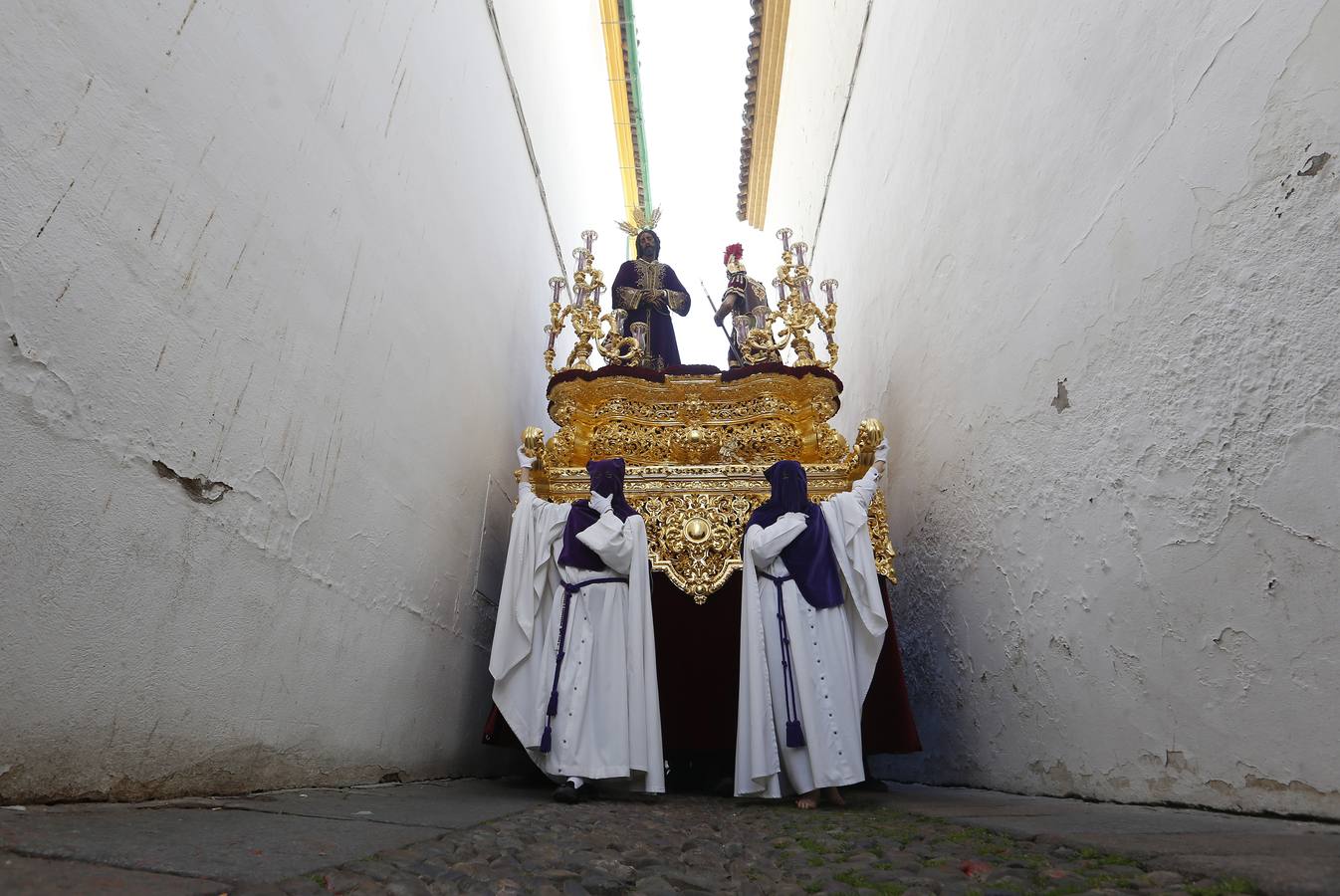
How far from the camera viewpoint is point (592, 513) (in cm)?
284

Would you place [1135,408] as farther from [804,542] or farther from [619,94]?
[619,94]

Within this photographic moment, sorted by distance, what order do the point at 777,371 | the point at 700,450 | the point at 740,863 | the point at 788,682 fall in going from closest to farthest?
the point at 740,863, the point at 788,682, the point at 700,450, the point at 777,371

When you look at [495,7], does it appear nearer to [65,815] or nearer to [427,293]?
[427,293]

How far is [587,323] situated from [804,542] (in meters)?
1.76

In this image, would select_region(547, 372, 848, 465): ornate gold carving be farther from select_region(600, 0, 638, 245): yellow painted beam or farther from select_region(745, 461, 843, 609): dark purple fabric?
select_region(600, 0, 638, 245): yellow painted beam

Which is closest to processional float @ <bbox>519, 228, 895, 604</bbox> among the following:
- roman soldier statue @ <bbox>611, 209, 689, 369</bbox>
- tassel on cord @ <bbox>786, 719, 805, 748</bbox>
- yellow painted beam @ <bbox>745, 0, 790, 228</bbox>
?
roman soldier statue @ <bbox>611, 209, 689, 369</bbox>

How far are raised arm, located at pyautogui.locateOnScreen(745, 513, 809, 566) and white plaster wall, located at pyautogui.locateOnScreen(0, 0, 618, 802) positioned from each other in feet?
3.79

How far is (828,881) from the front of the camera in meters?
1.15

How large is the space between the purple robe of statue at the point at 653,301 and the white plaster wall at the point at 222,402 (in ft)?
4.91

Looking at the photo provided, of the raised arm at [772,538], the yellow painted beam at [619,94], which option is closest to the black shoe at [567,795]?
the raised arm at [772,538]

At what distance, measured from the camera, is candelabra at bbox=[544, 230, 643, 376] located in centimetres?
387

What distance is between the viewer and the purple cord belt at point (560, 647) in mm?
2504

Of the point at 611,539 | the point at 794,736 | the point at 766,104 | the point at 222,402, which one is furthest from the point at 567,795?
the point at 766,104

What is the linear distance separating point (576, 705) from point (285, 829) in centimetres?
137
